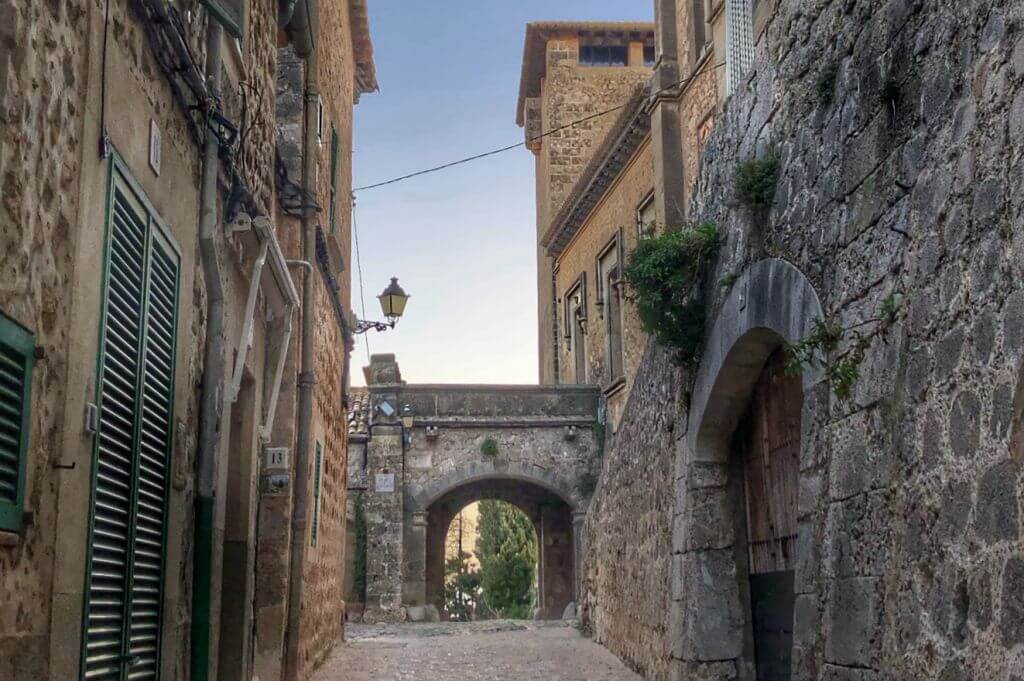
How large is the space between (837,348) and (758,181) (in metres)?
1.60

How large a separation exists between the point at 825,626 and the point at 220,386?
3.22 m

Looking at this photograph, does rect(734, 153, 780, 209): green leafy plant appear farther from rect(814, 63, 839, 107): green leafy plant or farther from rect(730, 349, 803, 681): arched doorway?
rect(730, 349, 803, 681): arched doorway

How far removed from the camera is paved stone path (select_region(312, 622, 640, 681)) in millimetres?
10422

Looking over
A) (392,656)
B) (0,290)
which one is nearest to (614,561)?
(392,656)

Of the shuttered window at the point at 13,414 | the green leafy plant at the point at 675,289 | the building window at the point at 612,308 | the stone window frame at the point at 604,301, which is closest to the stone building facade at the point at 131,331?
the shuttered window at the point at 13,414

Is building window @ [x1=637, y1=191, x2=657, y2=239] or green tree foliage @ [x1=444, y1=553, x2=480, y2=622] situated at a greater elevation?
building window @ [x1=637, y1=191, x2=657, y2=239]

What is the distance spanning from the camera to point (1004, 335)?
3.77 metres

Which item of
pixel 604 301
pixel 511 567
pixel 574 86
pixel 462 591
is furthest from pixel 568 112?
pixel 462 591

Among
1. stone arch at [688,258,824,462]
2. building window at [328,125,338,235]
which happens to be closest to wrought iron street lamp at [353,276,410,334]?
building window at [328,125,338,235]

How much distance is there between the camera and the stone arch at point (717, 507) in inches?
278

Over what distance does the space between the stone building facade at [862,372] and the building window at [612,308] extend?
39.4 feet

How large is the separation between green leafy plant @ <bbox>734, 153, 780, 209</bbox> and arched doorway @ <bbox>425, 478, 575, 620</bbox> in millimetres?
17506

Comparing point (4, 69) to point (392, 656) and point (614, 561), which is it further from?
point (392, 656)

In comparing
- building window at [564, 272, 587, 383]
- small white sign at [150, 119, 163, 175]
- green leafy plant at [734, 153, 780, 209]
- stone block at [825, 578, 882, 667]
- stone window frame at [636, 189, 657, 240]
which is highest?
stone window frame at [636, 189, 657, 240]
